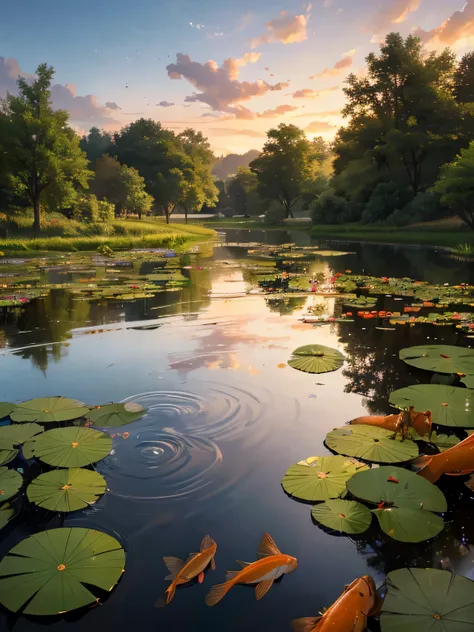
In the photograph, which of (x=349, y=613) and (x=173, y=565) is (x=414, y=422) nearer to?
(x=349, y=613)

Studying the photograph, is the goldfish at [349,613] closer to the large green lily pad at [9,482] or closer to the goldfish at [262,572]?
the goldfish at [262,572]

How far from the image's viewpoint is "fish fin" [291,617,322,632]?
7.60ft

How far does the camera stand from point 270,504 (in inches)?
135

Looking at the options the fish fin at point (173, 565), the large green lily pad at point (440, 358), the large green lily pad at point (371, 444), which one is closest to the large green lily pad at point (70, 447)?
the fish fin at point (173, 565)

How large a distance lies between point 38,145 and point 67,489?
1360 inches

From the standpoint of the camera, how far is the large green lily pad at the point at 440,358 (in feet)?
20.2

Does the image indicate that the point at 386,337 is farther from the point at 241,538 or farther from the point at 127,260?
the point at 127,260

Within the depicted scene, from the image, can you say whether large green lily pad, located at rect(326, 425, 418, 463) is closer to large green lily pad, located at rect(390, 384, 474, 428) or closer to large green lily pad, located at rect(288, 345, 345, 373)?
large green lily pad, located at rect(390, 384, 474, 428)

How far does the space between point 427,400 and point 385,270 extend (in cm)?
1397

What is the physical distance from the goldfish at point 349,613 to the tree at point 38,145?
35.1 meters

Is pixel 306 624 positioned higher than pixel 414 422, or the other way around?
pixel 414 422

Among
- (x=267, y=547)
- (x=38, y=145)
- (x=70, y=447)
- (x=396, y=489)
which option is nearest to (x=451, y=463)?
(x=396, y=489)

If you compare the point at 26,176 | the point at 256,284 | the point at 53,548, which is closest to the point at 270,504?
the point at 53,548

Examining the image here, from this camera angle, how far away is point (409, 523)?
3061 millimetres
